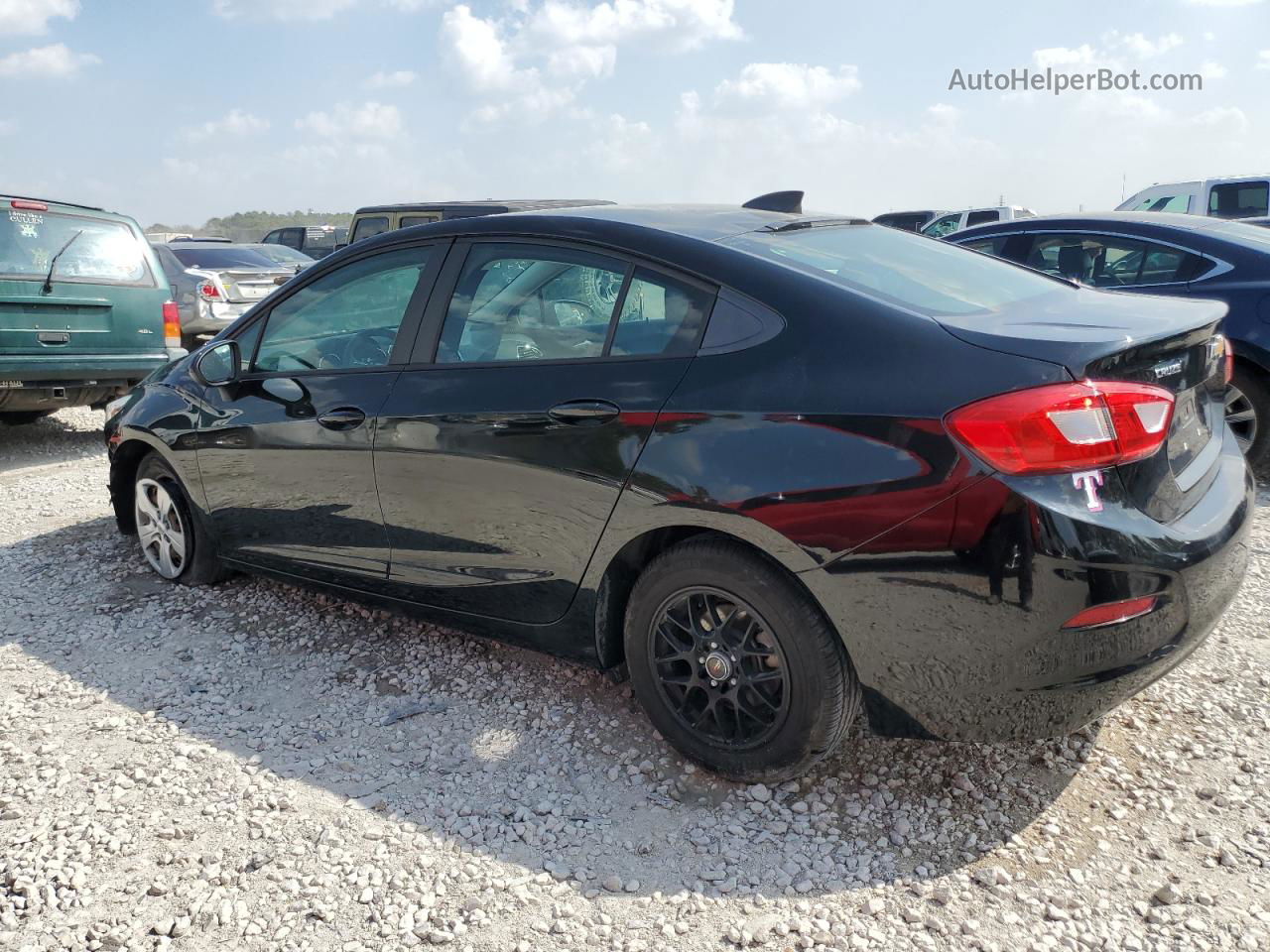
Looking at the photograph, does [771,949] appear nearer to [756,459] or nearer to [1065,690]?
[1065,690]

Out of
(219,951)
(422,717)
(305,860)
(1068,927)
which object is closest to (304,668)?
(422,717)

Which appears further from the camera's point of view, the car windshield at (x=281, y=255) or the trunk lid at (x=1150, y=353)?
the car windshield at (x=281, y=255)

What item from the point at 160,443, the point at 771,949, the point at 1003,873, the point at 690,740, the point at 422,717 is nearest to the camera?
the point at 771,949

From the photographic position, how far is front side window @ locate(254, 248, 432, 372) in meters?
3.54

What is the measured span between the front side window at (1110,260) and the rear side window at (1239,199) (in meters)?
11.3

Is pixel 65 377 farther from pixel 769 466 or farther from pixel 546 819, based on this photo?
pixel 769 466

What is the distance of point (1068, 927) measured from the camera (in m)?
2.27

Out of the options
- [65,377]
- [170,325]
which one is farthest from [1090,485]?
[170,325]

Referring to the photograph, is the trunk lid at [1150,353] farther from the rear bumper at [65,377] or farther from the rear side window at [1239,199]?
the rear side window at [1239,199]

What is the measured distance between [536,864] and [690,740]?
0.56 m

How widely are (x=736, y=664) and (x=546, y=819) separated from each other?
0.67m

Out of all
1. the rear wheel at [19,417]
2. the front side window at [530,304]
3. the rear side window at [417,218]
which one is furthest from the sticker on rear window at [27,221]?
the front side window at [530,304]

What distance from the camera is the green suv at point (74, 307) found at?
6934 millimetres

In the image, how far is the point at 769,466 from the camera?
2.54 meters
